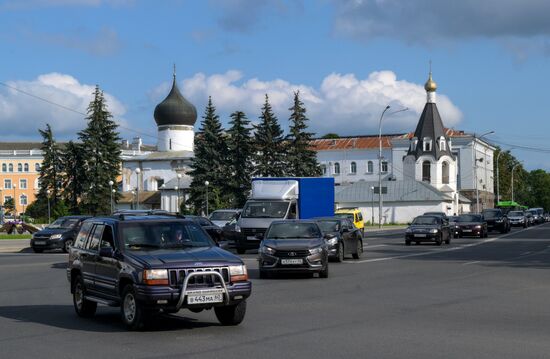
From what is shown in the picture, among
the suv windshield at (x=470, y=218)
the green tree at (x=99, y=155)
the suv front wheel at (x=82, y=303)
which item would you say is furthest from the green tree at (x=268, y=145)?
the suv front wheel at (x=82, y=303)

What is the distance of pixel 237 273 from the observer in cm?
1220

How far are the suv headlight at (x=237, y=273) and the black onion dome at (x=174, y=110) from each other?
102m

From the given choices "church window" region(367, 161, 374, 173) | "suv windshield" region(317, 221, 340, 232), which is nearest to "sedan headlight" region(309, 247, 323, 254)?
"suv windshield" region(317, 221, 340, 232)

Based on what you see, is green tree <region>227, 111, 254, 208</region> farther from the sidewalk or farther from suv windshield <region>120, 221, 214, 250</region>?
suv windshield <region>120, 221, 214, 250</region>

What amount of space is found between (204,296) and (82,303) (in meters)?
3.21

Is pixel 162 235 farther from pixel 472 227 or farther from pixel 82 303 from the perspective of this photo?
pixel 472 227

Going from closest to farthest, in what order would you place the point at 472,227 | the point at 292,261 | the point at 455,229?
the point at 292,261 → the point at 472,227 → the point at 455,229

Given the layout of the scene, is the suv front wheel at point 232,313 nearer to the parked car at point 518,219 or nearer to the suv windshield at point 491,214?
the suv windshield at point 491,214

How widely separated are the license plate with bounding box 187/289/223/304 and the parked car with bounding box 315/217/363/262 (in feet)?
53.6

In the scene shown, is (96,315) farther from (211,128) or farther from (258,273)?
(211,128)

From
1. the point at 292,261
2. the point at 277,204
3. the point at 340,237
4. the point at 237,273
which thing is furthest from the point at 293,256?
the point at 277,204

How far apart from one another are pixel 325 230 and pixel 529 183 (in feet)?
548

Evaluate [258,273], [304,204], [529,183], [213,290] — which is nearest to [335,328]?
[213,290]

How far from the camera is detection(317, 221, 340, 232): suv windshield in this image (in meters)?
29.1
